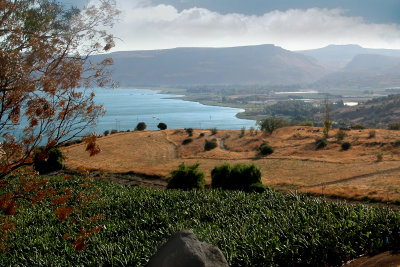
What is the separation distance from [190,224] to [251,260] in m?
5.88

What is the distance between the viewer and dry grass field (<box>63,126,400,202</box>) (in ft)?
96.7

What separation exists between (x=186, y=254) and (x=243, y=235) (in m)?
4.56

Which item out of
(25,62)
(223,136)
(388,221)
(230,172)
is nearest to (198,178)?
(230,172)

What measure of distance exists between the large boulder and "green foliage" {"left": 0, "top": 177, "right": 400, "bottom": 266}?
6.54 feet

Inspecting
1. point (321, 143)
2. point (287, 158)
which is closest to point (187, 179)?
point (287, 158)

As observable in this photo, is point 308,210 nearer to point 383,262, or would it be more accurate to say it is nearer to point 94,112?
point 383,262

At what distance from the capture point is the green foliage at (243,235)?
1104 centimetres

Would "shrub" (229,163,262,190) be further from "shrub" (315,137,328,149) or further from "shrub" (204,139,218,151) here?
"shrub" (204,139,218,151)

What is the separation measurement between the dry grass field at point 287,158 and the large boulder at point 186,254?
493 inches

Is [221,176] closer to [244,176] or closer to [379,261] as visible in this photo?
[244,176]

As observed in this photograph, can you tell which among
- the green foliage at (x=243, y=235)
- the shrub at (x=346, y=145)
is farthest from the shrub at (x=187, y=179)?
the shrub at (x=346, y=145)

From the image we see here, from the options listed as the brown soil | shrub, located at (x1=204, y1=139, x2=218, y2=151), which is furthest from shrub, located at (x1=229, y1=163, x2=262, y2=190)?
shrub, located at (x1=204, y1=139, x2=218, y2=151)

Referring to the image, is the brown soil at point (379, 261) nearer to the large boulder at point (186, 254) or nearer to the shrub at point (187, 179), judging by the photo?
the large boulder at point (186, 254)

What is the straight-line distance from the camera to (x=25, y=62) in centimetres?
1020
